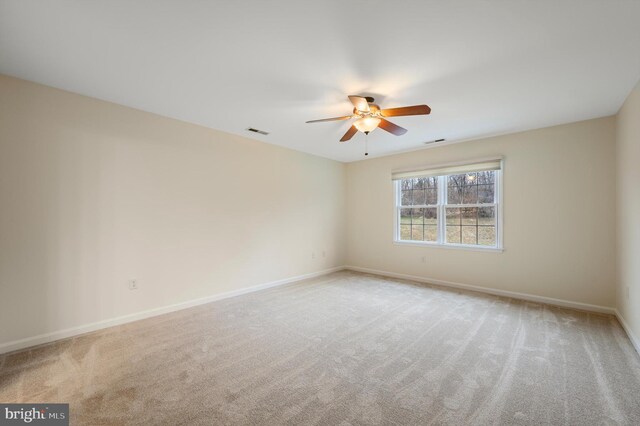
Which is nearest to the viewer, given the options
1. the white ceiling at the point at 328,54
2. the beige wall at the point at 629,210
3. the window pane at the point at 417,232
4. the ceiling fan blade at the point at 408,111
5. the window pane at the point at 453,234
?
the white ceiling at the point at 328,54

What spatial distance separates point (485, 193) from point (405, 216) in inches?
56.7

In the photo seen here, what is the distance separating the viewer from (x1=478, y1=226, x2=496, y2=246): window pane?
4301 millimetres

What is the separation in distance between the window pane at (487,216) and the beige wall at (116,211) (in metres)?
3.44

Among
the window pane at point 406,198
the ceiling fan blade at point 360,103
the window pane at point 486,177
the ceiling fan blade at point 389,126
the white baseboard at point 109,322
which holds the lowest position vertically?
the white baseboard at point 109,322

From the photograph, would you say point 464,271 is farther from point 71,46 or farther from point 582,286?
point 71,46

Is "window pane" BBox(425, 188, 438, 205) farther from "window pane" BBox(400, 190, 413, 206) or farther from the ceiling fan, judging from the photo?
the ceiling fan

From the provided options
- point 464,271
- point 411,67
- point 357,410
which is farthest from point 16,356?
point 464,271

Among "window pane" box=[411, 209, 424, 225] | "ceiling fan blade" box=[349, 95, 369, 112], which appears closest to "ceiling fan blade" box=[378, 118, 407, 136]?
"ceiling fan blade" box=[349, 95, 369, 112]

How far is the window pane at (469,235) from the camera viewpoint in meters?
4.49

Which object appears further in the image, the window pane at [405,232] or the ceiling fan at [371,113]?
the window pane at [405,232]

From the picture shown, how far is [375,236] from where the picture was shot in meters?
5.68

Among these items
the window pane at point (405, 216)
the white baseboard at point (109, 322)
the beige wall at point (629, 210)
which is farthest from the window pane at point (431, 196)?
the white baseboard at point (109, 322)

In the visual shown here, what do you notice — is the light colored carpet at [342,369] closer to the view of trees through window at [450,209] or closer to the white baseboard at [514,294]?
the white baseboard at [514,294]

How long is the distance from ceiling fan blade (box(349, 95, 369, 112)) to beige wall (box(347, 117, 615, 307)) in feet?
9.04
